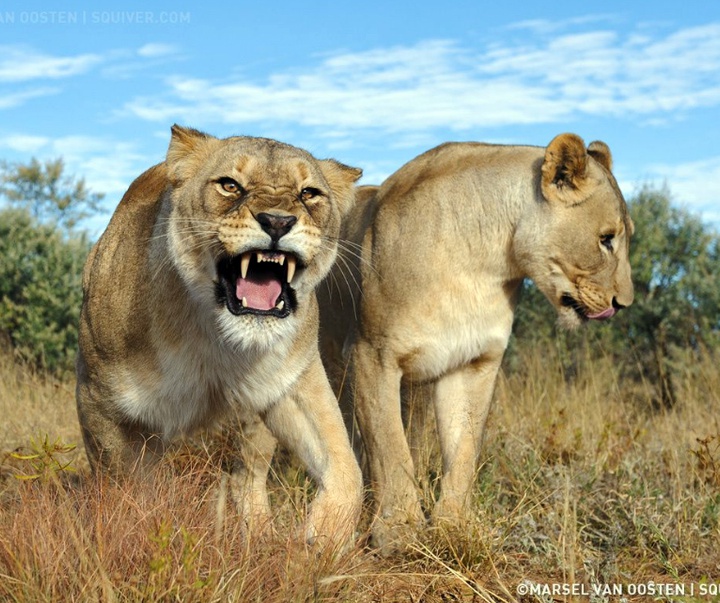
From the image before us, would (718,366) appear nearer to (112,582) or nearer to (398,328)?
(398,328)

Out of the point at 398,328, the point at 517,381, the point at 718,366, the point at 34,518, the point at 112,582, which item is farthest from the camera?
the point at 718,366

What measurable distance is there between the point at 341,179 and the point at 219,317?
3.58ft

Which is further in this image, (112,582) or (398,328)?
(398,328)

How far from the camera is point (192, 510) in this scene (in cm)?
377

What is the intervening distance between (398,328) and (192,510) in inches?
64.3

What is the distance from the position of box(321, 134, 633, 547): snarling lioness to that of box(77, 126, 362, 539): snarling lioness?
25.8 inches

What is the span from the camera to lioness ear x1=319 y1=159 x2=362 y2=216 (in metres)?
4.59

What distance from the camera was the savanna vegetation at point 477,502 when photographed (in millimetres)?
3279

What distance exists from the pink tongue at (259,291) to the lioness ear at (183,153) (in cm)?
64

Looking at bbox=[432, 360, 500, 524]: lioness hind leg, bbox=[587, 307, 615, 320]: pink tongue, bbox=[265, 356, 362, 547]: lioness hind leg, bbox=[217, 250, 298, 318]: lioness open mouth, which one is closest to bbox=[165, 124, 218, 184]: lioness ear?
bbox=[217, 250, 298, 318]: lioness open mouth

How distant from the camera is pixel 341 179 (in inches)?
182

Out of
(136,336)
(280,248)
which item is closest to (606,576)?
(280,248)

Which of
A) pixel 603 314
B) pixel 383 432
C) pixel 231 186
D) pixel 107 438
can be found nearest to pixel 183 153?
pixel 231 186

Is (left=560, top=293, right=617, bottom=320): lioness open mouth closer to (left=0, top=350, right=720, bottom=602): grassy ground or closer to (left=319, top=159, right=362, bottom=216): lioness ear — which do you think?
(left=0, top=350, right=720, bottom=602): grassy ground
